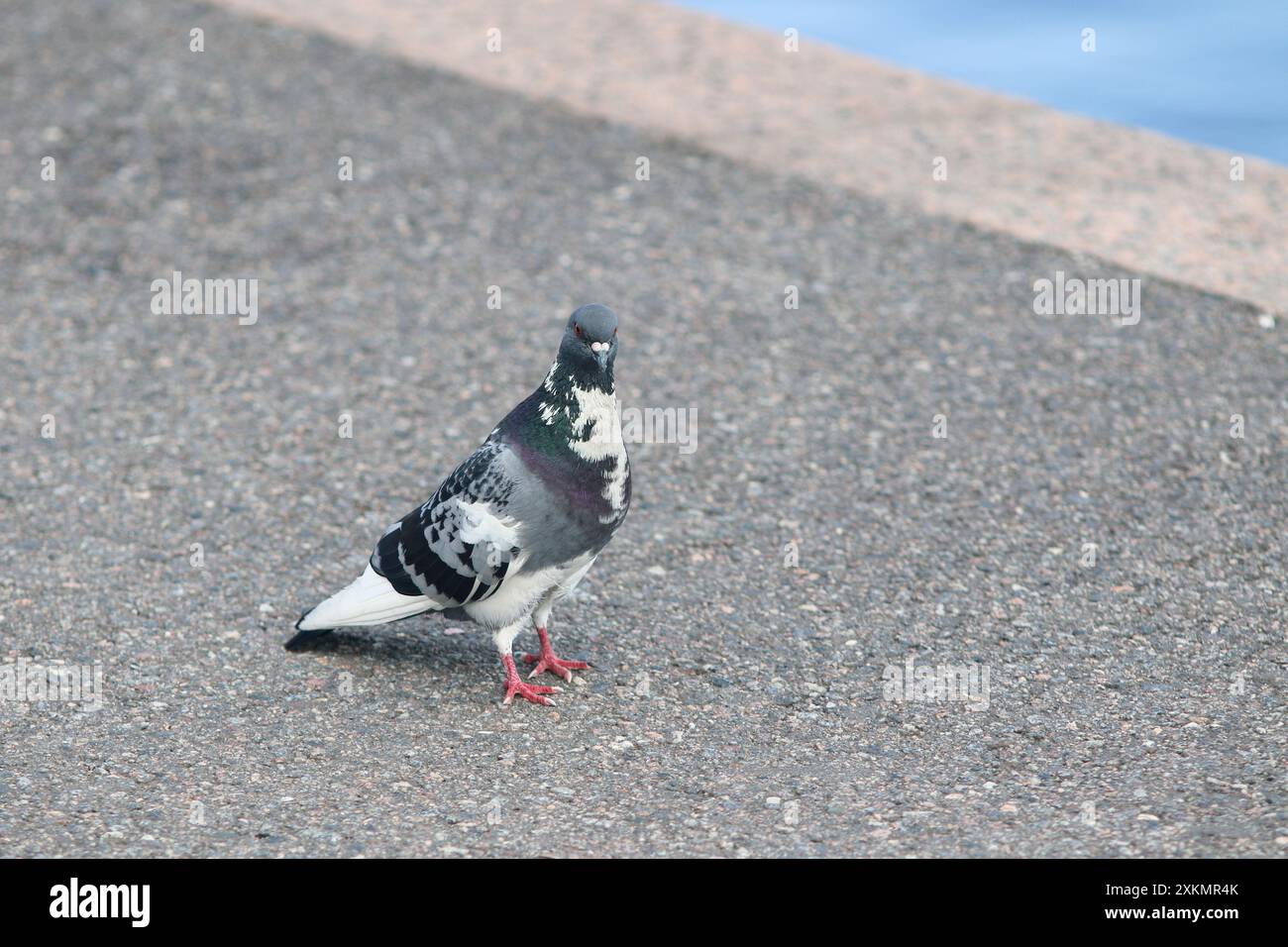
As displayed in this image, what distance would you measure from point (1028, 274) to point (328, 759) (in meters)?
5.57

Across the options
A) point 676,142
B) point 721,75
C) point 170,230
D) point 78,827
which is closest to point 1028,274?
point 676,142

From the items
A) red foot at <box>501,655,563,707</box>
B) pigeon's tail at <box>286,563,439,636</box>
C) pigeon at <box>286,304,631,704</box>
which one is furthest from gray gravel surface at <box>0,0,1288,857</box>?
pigeon at <box>286,304,631,704</box>

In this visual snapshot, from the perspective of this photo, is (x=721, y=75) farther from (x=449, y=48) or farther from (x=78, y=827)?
(x=78, y=827)

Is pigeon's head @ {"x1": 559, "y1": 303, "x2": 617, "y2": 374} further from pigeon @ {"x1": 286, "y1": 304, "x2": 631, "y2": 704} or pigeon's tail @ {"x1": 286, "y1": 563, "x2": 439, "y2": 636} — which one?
pigeon's tail @ {"x1": 286, "y1": 563, "x2": 439, "y2": 636}

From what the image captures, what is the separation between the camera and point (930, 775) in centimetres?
544

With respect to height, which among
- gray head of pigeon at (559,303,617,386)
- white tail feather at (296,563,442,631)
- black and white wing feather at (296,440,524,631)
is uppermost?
gray head of pigeon at (559,303,617,386)

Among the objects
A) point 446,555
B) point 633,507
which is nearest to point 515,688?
point 446,555

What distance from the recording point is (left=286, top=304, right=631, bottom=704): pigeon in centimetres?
556

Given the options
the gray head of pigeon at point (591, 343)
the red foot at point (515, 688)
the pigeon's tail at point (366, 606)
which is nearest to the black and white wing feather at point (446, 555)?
the pigeon's tail at point (366, 606)

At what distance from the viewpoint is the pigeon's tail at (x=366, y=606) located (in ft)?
19.2

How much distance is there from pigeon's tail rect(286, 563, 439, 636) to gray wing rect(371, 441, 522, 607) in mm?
40

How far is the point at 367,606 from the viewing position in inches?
232

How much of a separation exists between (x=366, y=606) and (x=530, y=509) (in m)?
0.83

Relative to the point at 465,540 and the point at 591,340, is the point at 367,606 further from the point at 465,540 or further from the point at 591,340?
the point at 591,340
